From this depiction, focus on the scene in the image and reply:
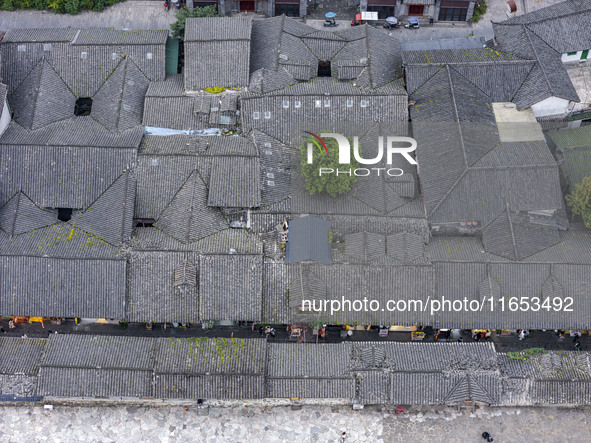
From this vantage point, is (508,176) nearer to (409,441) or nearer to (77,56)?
(409,441)

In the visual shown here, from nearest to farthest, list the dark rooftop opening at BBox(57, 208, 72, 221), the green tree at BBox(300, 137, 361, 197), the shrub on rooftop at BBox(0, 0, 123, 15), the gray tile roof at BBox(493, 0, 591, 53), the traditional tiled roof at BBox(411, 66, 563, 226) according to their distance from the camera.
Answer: the traditional tiled roof at BBox(411, 66, 563, 226) < the green tree at BBox(300, 137, 361, 197) < the dark rooftop opening at BBox(57, 208, 72, 221) < the gray tile roof at BBox(493, 0, 591, 53) < the shrub on rooftop at BBox(0, 0, 123, 15)

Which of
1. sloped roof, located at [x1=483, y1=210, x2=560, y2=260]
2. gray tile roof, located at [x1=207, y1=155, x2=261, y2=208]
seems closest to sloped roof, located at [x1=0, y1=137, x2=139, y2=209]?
gray tile roof, located at [x1=207, y1=155, x2=261, y2=208]

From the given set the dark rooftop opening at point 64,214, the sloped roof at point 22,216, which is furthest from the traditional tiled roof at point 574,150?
the sloped roof at point 22,216

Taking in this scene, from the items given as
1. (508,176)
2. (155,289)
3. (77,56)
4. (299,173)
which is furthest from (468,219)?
(77,56)

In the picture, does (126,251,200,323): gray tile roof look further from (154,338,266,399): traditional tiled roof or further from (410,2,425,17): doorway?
(410,2,425,17): doorway

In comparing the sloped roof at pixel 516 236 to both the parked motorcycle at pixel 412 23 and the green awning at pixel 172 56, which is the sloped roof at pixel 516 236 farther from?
the green awning at pixel 172 56

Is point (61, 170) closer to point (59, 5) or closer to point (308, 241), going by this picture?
point (308, 241)
